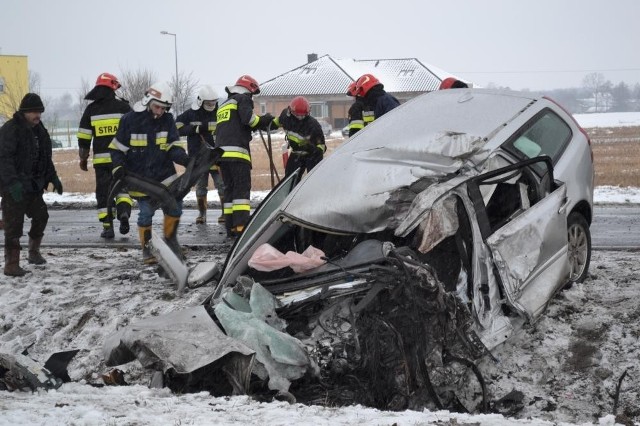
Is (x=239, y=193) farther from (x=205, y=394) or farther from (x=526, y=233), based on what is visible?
(x=205, y=394)

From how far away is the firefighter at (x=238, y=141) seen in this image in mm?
9734

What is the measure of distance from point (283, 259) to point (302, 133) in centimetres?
588

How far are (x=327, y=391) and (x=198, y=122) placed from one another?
768 cm

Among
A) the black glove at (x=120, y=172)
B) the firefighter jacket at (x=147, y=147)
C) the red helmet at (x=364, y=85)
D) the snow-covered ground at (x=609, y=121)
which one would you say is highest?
the red helmet at (x=364, y=85)

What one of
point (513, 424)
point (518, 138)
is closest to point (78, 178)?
point (518, 138)

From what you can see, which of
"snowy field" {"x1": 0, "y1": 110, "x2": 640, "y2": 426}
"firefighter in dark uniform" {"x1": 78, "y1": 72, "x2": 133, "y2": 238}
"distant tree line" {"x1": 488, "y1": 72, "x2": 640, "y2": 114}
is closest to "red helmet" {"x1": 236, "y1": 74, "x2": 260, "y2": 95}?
"firefighter in dark uniform" {"x1": 78, "y1": 72, "x2": 133, "y2": 238}

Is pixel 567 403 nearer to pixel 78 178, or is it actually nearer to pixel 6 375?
pixel 6 375

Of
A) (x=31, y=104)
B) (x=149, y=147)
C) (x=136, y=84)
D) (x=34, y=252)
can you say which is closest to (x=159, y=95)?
(x=149, y=147)

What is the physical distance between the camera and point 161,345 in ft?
15.3

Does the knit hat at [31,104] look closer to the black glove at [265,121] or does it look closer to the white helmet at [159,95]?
the white helmet at [159,95]

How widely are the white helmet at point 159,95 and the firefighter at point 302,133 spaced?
2.60m

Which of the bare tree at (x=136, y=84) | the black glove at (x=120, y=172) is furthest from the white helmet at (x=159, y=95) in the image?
the bare tree at (x=136, y=84)

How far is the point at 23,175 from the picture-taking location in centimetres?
838

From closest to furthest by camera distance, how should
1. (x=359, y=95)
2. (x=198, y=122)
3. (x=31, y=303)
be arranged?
(x=31, y=303), (x=359, y=95), (x=198, y=122)
